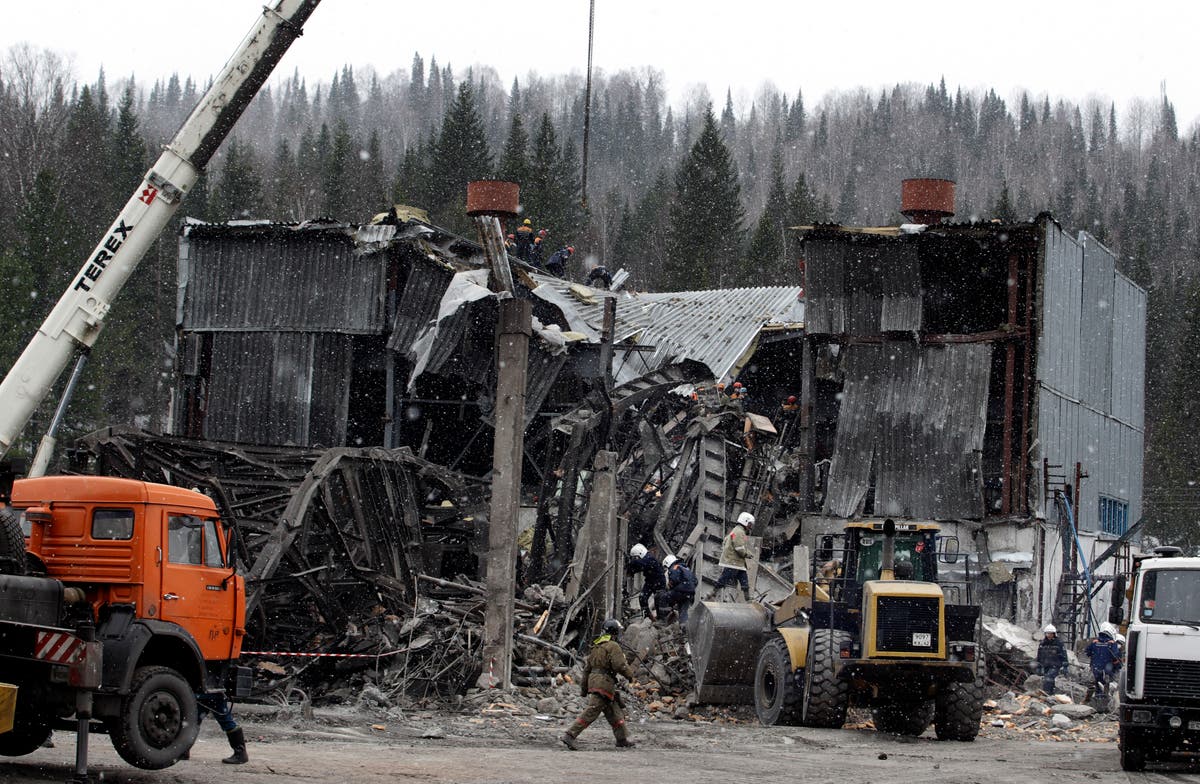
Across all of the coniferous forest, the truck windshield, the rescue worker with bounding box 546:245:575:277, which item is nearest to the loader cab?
the truck windshield

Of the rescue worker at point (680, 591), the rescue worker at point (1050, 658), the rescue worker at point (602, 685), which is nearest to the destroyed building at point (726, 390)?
the rescue worker at point (680, 591)

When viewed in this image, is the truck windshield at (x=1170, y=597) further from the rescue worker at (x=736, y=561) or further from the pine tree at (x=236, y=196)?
the pine tree at (x=236, y=196)

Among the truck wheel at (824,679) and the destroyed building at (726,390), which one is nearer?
the truck wheel at (824,679)

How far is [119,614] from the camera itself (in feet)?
35.5

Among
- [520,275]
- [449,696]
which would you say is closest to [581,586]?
[449,696]

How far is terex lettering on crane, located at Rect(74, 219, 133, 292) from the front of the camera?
14.5 m

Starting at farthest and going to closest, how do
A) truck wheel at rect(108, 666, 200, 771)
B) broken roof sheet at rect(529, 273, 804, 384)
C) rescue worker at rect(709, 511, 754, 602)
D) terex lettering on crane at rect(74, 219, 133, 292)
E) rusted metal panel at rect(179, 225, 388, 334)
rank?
broken roof sheet at rect(529, 273, 804, 384), rusted metal panel at rect(179, 225, 388, 334), rescue worker at rect(709, 511, 754, 602), terex lettering on crane at rect(74, 219, 133, 292), truck wheel at rect(108, 666, 200, 771)

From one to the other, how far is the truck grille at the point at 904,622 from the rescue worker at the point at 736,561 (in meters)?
5.53

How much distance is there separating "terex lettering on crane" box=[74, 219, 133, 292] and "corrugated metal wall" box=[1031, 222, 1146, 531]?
62.0 feet

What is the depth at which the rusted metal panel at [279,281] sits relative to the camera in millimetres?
30203

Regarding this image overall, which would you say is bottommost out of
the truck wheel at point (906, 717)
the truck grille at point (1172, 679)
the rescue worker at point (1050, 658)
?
the truck wheel at point (906, 717)

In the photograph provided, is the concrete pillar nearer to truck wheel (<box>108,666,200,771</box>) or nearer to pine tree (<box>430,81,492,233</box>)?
truck wheel (<box>108,666,200,771</box>)

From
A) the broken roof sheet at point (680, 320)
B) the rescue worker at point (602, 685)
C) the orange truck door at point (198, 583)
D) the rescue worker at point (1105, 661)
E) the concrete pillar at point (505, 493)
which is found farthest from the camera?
the broken roof sheet at point (680, 320)

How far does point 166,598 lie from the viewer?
1152cm
